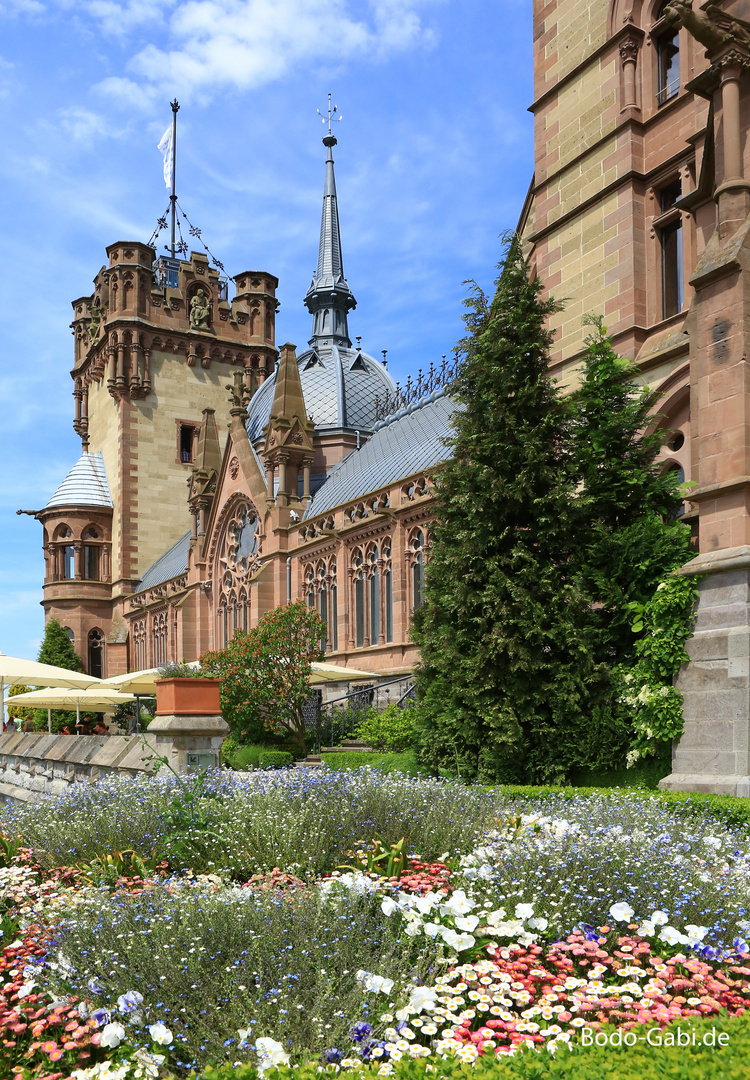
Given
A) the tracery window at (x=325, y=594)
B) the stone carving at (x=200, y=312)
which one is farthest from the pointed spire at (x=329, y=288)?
the tracery window at (x=325, y=594)

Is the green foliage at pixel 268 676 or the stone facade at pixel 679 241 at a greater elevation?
the stone facade at pixel 679 241

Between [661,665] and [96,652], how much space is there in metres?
50.1

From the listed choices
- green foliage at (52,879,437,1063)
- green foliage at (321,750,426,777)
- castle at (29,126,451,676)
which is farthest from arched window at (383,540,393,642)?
green foliage at (52,879,437,1063)

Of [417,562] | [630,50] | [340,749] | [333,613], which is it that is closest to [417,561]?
[417,562]

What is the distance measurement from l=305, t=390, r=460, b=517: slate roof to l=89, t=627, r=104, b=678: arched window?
86.6 feet

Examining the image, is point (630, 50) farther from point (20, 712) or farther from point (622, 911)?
point (20, 712)

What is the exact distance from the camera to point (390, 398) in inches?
1602

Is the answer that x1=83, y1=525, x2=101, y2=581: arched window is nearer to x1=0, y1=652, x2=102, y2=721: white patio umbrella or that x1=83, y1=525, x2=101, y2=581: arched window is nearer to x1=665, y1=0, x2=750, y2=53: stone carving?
x1=0, y1=652, x2=102, y2=721: white patio umbrella

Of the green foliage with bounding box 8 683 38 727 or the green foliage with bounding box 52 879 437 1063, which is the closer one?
the green foliage with bounding box 52 879 437 1063

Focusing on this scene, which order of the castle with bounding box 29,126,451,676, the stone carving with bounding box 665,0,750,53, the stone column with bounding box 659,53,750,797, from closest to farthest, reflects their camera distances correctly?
the stone column with bounding box 659,53,750,797, the stone carving with bounding box 665,0,750,53, the castle with bounding box 29,126,451,676

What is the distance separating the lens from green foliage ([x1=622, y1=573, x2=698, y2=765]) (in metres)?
12.0

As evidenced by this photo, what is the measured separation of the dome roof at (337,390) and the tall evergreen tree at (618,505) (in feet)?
91.3

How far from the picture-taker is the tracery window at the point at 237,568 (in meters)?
37.2

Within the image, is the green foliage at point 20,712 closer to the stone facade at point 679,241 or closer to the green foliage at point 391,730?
the green foliage at point 391,730
